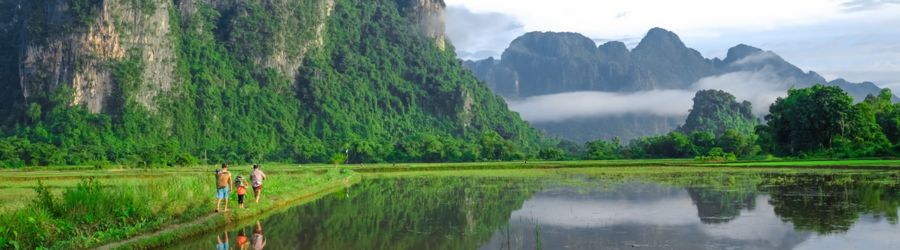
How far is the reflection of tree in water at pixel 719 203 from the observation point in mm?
16417

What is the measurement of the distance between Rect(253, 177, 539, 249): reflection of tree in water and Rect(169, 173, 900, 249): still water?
3 centimetres

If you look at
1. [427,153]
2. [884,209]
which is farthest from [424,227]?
[427,153]

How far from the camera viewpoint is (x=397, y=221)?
17.7 m

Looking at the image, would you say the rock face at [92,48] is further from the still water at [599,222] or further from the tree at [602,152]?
the still water at [599,222]

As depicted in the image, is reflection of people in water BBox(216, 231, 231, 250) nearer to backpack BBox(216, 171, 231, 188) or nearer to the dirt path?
the dirt path

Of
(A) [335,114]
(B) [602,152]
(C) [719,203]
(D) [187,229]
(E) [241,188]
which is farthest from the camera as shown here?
(A) [335,114]

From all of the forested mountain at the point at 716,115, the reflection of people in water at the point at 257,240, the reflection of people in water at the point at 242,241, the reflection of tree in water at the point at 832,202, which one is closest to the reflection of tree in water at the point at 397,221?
the reflection of people in water at the point at 257,240

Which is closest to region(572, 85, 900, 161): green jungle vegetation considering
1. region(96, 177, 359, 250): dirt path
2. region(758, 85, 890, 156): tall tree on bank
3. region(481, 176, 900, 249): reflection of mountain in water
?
region(758, 85, 890, 156): tall tree on bank

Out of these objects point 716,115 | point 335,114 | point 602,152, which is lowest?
point 602,152

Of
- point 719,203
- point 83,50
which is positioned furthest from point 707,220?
point 83,50

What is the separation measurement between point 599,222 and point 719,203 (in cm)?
584

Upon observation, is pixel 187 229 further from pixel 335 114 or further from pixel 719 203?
pixel 335 114

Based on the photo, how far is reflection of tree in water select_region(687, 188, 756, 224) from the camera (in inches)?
646

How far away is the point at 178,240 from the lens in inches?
590
